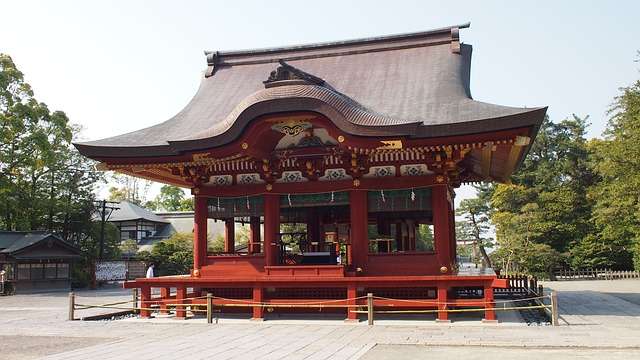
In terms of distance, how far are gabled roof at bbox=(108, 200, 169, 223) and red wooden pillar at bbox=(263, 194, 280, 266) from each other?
134 feet

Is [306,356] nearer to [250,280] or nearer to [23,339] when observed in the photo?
[250,280]

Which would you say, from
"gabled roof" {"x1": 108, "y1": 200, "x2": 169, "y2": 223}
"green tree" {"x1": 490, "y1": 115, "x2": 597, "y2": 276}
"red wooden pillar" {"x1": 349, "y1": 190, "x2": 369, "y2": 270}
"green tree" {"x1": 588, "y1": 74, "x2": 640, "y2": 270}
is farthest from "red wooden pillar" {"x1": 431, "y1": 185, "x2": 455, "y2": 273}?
"gabled roof" {"x1": 108, "y1": 200, "x2": 169, "y2": 223}

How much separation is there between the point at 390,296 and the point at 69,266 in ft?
87.2

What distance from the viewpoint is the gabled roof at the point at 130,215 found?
53.8 meters

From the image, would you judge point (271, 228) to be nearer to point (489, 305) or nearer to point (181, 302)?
point (181, 302)

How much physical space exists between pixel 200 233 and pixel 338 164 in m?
4.63

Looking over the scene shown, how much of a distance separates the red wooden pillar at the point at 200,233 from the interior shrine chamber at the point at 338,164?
31 millimetres

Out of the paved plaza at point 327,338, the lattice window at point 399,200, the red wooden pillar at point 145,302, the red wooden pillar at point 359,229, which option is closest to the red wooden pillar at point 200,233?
the red wooden pillar at point 145,302

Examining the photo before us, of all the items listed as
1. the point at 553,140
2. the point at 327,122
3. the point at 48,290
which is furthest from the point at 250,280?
the point at 553,140

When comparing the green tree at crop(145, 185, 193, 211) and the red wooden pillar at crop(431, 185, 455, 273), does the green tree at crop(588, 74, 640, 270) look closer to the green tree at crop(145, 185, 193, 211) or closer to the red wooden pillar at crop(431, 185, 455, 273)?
the red wooden pillar at crop(431, 185, 455, 273)

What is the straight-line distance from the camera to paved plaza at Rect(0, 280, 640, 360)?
9508 mm

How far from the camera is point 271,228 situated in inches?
621

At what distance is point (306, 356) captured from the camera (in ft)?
30.5

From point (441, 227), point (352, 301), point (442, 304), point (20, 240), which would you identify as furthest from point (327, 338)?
point (20, 240)
